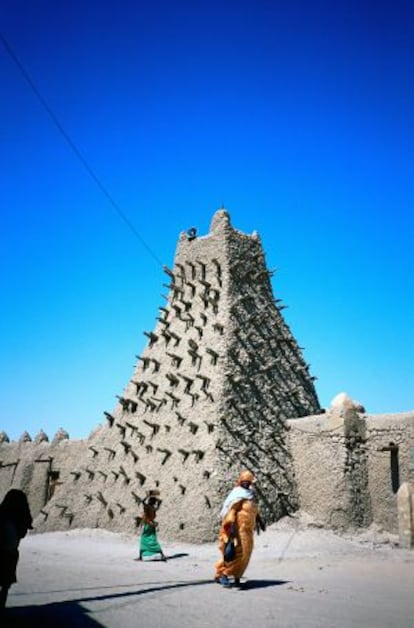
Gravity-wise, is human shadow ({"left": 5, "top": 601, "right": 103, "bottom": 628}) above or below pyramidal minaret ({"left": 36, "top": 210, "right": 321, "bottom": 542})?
below

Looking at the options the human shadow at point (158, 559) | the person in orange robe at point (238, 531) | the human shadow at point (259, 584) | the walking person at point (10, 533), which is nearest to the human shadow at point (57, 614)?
the walking person at point (10, 533)

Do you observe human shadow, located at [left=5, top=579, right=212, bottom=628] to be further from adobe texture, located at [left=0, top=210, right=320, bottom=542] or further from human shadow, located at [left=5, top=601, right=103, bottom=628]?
adobe texture, located at [left=0, top=210, right=320, bottom=542]

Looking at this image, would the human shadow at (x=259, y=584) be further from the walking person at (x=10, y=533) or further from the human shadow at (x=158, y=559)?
the human shadow at (x=158, y=559)

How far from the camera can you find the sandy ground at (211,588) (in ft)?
19.8

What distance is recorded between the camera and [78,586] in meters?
8.26

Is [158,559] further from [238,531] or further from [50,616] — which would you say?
[50,616]

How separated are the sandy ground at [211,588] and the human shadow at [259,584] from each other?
0.02 meters

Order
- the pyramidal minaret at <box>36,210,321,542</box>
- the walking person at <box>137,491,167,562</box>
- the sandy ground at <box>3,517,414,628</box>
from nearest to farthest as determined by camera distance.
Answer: the sandy ground at <box>3,517,414,628</box>
the walking person at <box>137,491,167,562</box>
the pyramidal minaret at <box>36,210,321,542</box>

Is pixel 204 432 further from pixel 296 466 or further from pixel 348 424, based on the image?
pixel 348 424

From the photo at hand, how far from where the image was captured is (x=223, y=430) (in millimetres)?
16672

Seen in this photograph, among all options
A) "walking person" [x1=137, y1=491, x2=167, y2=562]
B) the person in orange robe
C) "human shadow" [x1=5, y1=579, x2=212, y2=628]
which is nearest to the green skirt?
"walking person" [x1=137, y1=491, x2=167, y2=562]

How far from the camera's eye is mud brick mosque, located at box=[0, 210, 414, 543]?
16438 mm

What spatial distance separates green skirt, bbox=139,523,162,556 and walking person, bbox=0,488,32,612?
6.41 m

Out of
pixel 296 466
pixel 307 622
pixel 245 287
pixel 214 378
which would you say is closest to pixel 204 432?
pixel 214 378
